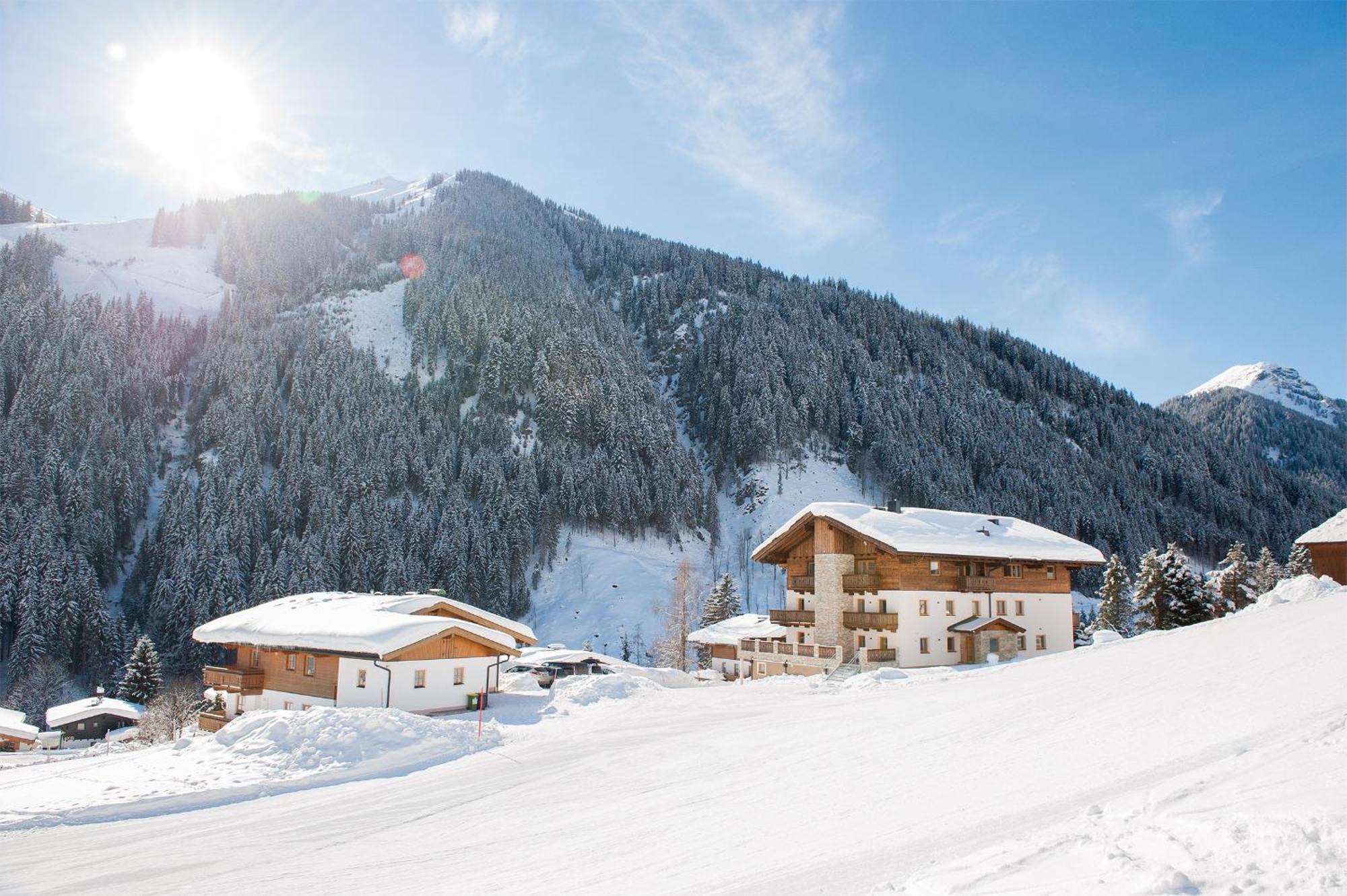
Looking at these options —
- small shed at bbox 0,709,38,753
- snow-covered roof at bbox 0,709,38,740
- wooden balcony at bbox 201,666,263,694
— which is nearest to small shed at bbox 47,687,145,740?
small shed at bbox 0,709,38,753

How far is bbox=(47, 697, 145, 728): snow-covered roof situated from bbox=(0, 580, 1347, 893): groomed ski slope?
4819 centimetres

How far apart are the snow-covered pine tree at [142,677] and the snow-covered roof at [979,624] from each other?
60.1 m

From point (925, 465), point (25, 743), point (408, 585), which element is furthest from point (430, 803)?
point (925, 465)

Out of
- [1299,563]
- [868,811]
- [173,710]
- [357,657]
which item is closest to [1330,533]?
[1299,563]

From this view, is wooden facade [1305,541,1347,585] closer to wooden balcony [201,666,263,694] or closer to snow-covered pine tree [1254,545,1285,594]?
snow-covered pine tree [1254,545,1285,594]

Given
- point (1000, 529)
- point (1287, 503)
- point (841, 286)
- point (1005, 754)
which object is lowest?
point (1005, 754)

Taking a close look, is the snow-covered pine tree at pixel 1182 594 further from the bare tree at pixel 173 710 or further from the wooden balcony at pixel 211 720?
the bare tree at pixel 173 710

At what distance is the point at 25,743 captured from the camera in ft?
152

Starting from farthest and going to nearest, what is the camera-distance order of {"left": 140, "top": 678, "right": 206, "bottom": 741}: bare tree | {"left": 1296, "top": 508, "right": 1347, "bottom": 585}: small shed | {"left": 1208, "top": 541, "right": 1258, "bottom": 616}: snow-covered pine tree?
{"left": 1208, "top": 541, "right": 1258, "bottom": 616}: snow-covered pine tree, {"left": 140, "top": 678, "right": 206, "bottom": 741}: bare tree, {"left": 1296, "top": 508, "right": 1347, "bottom": 585}: small shed

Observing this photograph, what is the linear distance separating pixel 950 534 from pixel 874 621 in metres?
6.13

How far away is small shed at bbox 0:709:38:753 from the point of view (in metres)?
45.3

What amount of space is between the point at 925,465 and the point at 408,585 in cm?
8235

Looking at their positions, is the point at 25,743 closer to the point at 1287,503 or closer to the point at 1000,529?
the point at 1000,529

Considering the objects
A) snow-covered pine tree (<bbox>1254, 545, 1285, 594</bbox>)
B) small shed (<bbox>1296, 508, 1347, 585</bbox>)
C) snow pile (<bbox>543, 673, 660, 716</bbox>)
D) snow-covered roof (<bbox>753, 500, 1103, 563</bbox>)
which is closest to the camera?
snow pile (<bbox>543, 673, 660, 716</bbox>)
